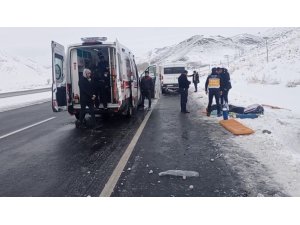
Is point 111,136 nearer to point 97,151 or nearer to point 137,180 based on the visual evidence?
point 97,151

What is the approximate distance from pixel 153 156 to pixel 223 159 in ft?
4.40

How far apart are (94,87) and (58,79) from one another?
1.20 meters

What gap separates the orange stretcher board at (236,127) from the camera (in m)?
8.64

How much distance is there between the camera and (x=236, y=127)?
370 inches

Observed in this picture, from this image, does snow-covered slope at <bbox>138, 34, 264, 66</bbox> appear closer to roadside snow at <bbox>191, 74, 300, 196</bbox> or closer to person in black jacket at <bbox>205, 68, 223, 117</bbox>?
person in black jacket at <bbox>205, 68, 223, 117</bbox>

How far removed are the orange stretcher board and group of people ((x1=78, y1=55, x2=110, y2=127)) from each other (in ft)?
12.6

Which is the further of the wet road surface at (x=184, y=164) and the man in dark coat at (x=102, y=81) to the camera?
the man in dark coat at (x=102, y=81)

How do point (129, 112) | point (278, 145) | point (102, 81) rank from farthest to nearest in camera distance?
point (129, 112)
point (102, 81)
point (278, 145)

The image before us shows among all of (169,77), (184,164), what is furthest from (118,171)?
(169,77)

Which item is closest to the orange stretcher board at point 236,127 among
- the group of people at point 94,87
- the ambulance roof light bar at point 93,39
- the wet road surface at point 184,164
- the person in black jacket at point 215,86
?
the wet road surface at point 184,164

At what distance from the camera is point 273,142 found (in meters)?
7.45

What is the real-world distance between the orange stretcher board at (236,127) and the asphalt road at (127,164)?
232mm

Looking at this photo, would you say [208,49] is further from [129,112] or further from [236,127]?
[236,127]

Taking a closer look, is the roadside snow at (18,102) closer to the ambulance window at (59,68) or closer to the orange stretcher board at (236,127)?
the ambulance window at (59,68)
